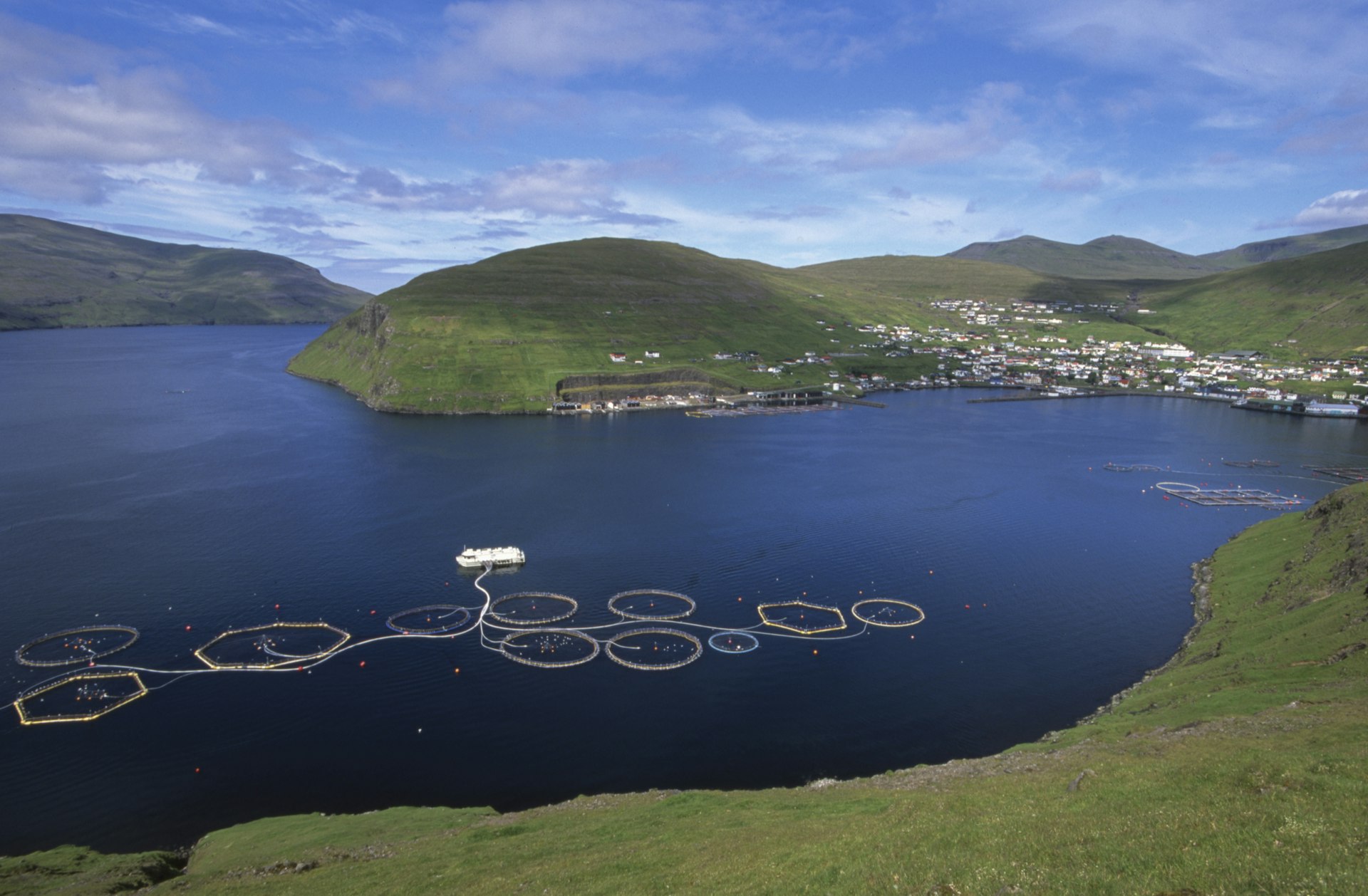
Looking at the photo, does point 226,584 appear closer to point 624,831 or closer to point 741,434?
point 624,831

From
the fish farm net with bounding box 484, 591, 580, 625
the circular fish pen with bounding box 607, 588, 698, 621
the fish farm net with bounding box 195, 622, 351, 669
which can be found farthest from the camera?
the circular fish pen with bounding box 607, 588, 698, 621

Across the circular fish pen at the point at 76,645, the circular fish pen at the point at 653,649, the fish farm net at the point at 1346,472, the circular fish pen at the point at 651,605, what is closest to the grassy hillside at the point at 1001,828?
the circular fish pen at the point at 653,649

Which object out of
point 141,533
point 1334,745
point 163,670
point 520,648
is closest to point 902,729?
point 1334,745

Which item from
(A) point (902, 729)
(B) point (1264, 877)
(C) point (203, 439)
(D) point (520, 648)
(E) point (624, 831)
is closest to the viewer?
(B) point (1264, 877)

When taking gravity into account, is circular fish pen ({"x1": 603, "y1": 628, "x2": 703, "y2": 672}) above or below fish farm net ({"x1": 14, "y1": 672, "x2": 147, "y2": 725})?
above

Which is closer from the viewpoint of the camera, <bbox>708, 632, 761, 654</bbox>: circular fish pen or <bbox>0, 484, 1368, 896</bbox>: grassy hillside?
<bbox>0, 484, 1368, 896</bbox>: grassy hillside

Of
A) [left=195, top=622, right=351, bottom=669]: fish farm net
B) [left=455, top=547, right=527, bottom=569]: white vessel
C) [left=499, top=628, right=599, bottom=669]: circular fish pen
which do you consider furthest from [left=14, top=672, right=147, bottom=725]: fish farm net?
[left=455, top=547, right=527, bottom=569]: white vessel

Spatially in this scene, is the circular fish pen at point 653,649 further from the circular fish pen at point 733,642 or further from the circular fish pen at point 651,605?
the circular fish pen at point 651,605

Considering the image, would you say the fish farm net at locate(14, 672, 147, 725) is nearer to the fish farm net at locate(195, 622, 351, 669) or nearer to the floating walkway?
the floating walkway
